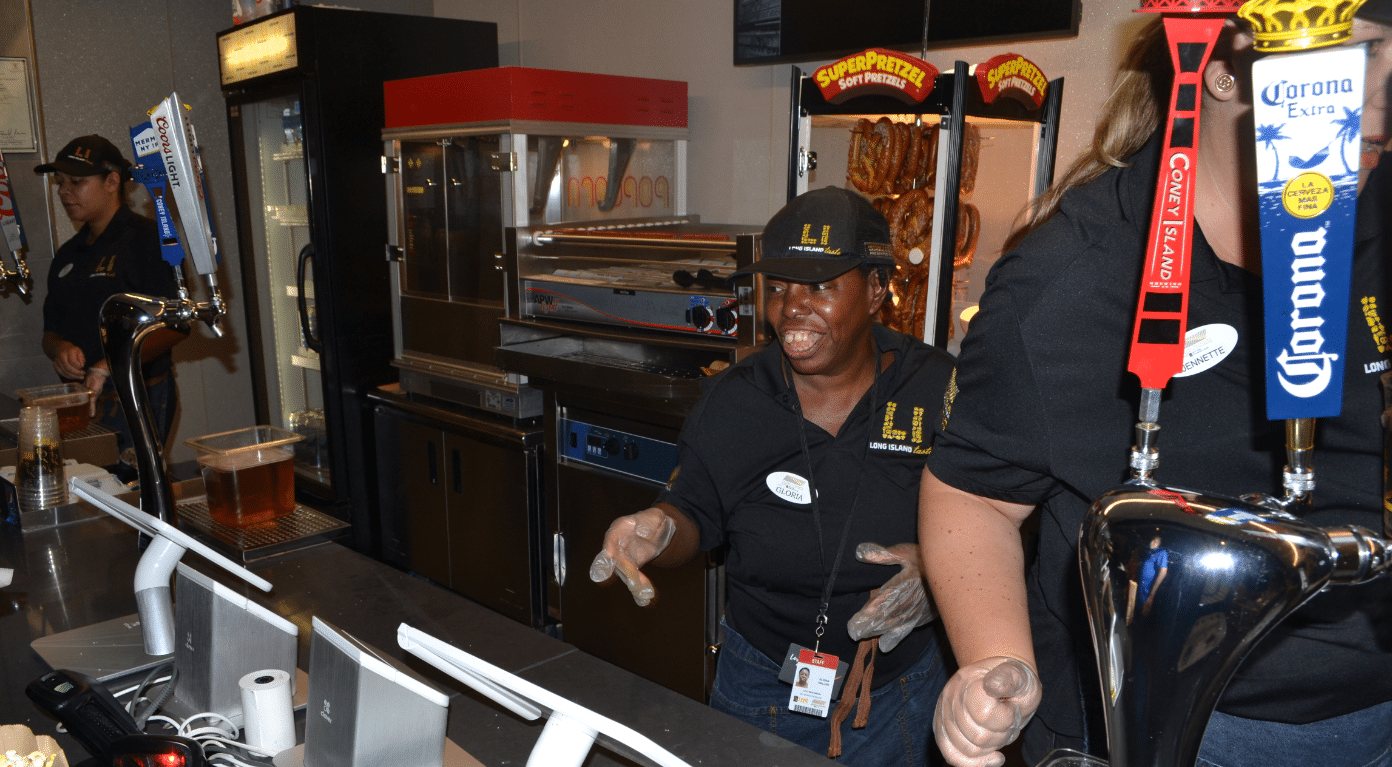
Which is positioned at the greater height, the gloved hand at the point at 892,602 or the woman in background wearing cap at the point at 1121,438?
the woman in background wearing cap at the point at 1121,438

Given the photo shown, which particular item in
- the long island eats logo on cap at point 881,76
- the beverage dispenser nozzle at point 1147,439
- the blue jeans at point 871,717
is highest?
the long island eats logo on cap at point 881,76

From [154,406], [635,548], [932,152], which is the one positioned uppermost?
[932,152]

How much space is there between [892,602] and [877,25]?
2075 mm

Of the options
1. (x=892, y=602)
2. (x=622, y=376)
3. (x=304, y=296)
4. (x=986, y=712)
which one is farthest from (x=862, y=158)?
(x=304, y=296)

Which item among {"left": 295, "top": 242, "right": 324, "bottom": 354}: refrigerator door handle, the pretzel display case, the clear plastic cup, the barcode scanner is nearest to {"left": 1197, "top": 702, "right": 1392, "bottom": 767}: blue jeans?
the barcode scanner

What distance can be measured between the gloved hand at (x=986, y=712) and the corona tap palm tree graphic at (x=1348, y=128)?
416mm

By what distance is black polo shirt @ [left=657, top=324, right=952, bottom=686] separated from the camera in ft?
5.57

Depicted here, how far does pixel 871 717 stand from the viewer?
5.54 ft

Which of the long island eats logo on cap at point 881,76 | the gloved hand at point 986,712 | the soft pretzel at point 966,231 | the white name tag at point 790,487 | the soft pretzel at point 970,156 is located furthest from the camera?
the soft pretzel at point 966,231

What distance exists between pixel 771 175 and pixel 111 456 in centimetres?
231

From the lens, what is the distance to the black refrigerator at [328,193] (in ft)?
12.1

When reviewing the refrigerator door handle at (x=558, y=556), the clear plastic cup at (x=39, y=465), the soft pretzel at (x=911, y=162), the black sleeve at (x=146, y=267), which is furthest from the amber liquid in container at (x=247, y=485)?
the black sleeve at (x=146, y=267)

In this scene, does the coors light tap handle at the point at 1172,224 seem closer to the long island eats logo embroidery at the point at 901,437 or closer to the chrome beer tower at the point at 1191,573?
the chrome beer tower at the point at 1191,573

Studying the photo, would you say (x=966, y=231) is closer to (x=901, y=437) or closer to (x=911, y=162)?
(x=911, y=162)
